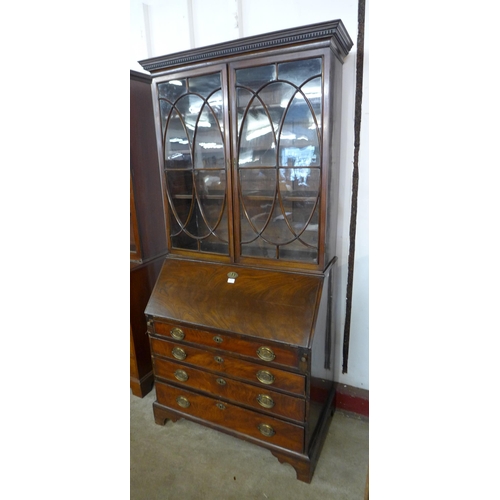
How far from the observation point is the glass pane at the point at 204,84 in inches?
57.4

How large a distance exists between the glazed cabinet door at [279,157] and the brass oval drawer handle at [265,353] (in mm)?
406

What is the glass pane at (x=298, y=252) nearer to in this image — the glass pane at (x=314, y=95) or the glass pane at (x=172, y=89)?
the glass pane at (x=314, y=95)

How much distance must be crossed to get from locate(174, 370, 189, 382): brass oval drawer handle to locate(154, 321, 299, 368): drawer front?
7.8 inches

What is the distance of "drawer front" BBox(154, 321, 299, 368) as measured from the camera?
139 cm

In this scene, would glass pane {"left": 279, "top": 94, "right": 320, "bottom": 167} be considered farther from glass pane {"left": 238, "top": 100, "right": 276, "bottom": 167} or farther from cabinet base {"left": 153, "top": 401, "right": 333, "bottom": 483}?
cabinet base {"left": 153, "top": 401, "right": 333, "bottom": 483}

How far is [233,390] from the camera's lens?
5.14 feet

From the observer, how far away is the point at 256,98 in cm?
142

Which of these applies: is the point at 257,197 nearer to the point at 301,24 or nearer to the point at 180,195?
the point at 180,195

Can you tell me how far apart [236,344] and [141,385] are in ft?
3.28

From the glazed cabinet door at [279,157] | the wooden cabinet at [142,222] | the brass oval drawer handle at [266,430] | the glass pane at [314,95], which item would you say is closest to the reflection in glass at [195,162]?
the glazed cabinet door at [279,157]
